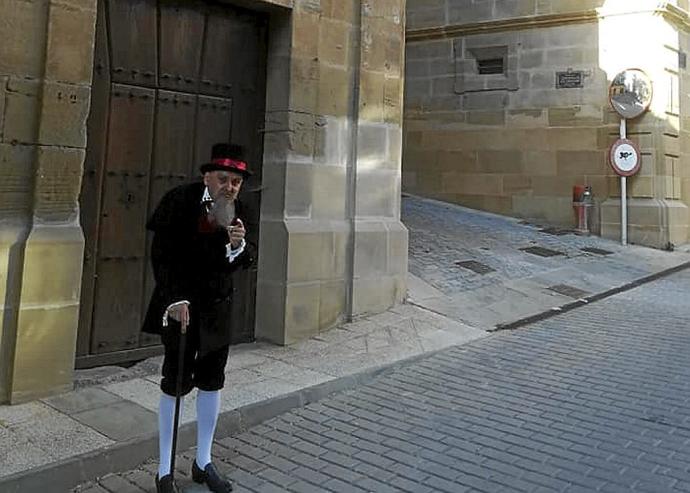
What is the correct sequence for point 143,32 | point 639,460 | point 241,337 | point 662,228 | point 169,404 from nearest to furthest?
point 169,404 → point 639,460 → point 143,32 → point 241,337 → point 662,228

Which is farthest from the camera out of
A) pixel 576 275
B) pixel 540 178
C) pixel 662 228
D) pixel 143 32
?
pixel 540 178

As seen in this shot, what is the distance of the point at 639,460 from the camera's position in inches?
149

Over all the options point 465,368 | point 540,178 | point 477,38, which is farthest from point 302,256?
point 477,38

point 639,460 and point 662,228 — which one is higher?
point 662,228

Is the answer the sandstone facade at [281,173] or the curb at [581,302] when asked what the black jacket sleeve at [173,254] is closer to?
the sandstone facade at [281,173]

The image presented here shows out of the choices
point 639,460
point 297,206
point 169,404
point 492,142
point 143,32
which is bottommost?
point 639,460

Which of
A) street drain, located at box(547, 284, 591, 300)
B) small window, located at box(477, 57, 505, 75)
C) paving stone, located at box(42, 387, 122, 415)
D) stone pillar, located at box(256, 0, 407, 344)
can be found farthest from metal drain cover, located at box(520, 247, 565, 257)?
paving stone, located at box(42, 387, 122, 415)

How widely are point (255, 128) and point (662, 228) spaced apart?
31.3ft

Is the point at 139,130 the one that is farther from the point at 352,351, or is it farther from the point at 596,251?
the point at 596,251

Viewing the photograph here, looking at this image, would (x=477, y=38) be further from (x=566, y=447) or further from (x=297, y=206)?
(x=566, y=447)

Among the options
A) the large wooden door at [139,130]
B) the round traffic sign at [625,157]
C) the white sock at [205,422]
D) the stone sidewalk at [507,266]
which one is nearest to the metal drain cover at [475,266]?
the stone sidewalk at [507,266]

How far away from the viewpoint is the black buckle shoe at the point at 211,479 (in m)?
3.39

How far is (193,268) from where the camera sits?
3.33m

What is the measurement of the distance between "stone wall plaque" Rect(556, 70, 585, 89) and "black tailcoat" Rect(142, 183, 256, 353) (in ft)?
39.7
